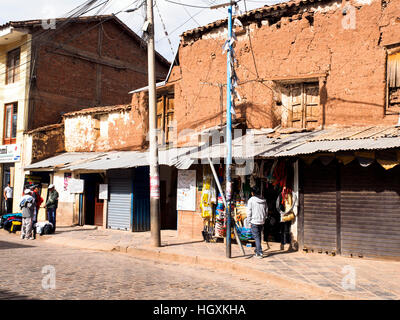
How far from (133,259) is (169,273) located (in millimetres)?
2274

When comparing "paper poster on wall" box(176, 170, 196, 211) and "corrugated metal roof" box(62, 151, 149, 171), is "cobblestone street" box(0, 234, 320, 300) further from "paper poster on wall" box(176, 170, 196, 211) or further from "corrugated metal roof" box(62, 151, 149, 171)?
"corrugated metal roof" box(62, 151, 149, 171)

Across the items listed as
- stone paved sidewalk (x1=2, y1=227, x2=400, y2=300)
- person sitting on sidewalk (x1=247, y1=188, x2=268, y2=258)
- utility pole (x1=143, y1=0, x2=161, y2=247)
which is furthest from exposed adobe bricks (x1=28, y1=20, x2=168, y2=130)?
person sitting on sidewalk (x1=247, y1=188, x2=268, y2=258)

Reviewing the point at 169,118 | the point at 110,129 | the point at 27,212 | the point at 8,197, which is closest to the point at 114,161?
the point at 169,118

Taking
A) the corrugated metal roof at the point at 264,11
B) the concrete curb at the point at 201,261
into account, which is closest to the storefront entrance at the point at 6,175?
the concrete curb at the point at 201,261

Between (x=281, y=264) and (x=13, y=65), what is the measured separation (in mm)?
19974

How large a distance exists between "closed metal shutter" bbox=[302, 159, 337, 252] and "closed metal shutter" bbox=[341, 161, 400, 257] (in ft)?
0.93

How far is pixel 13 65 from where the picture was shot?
76.4 ft

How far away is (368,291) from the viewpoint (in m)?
7.27

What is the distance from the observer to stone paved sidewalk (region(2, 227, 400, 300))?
7.60 metres

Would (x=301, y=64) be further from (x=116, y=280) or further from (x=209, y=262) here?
(x=116, y=280)

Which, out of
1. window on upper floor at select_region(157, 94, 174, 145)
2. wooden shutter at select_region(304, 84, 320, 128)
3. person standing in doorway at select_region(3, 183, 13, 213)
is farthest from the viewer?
person standing in doorway at select_region(3, 183, 13, 213)
